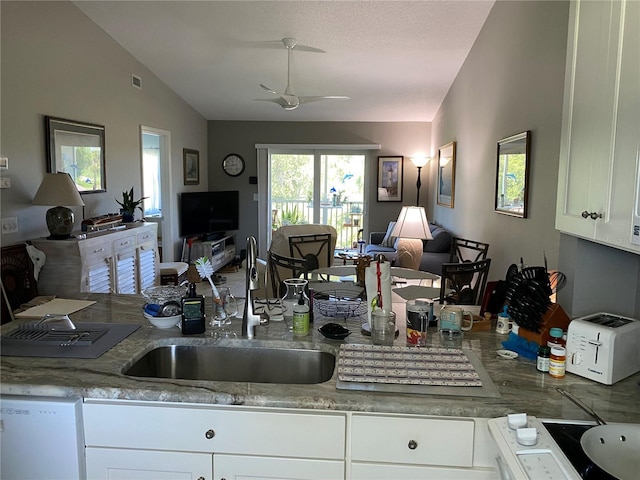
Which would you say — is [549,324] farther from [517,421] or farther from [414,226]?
[414,226]

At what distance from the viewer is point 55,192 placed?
12.4ft

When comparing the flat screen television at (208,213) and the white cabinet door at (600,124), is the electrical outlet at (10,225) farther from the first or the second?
the white cabinet door at (600,124)

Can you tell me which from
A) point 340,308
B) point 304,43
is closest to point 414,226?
point 304,43

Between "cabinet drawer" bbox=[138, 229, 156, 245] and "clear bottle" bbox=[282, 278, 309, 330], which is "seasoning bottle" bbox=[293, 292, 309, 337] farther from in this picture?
"cabinet drawer" bbox=[138, 229, 156, 245]

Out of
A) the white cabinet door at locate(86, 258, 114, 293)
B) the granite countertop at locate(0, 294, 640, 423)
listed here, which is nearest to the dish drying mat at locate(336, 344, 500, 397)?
the granite countertop at locate(0, 294, 640, 423)

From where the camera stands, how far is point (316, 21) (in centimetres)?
461

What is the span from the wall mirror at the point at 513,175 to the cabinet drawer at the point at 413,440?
8.53 feet

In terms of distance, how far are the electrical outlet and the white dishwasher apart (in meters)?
2.66

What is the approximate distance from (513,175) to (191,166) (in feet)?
17.2

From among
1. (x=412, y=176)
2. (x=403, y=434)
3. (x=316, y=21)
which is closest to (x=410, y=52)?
(x=316, y=21)

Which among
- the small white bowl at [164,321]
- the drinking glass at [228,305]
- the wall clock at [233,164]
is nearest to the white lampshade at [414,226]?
the drinking glass at [228,305]

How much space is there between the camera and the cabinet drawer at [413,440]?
52.9 inches

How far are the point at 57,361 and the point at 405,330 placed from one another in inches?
51.1

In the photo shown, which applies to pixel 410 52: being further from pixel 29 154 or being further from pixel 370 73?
pixel 29 154
